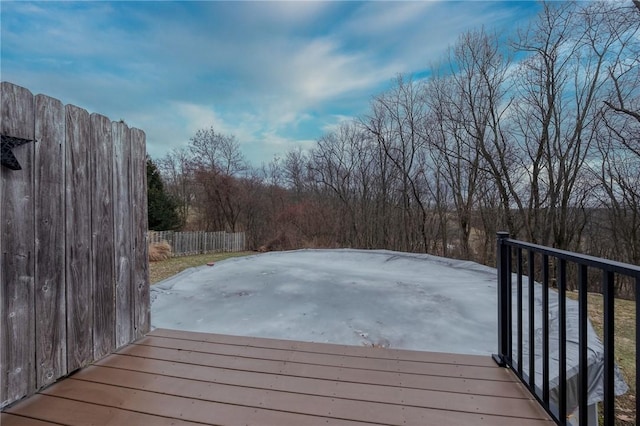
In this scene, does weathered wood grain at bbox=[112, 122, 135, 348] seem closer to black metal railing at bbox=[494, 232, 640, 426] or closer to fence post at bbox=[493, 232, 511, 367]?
black metal railing at bbox=[494, 232, 640, 426]

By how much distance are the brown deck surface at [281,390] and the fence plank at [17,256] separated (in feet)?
0.53

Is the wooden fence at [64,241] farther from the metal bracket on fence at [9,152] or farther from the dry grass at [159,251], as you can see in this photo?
the dry grass at [159,251]

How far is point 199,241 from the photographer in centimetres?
1289

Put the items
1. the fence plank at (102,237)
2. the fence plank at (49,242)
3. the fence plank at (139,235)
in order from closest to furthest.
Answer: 1. the fence plank at (49,242)
2. the fence plank at (102,237)
3. the fence plank at (139,235)

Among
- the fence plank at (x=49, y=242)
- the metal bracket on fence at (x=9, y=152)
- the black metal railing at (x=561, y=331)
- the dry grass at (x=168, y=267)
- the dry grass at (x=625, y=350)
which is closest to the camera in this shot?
the black metal railing at (x=561, y=331)

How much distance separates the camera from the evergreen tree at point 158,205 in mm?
12586

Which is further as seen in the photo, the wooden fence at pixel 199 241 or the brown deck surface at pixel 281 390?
the wooden fence at pixel 199 241

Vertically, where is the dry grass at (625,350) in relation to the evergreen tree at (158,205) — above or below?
below

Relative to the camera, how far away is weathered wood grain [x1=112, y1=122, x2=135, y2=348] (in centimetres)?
195

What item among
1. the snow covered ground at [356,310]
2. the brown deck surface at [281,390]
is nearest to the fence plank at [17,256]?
the brown deck surface at [281,390]

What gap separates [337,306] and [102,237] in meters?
2.01

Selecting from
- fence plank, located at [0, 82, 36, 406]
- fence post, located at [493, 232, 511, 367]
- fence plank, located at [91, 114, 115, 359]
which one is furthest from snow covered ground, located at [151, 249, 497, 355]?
fence plank, located at [0, 82, 36, 406]

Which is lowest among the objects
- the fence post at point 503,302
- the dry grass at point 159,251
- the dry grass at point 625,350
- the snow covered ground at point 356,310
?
the dry grass at point 625,350

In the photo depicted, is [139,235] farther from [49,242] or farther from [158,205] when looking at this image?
[158,205]
